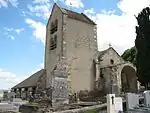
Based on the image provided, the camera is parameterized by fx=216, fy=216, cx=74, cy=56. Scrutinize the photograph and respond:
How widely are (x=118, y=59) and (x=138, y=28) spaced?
43.1ft

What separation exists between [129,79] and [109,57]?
4.60 metres

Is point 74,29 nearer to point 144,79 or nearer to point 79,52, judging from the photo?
point 79,52

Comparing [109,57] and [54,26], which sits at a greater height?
[54,26]

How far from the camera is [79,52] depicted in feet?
99.8

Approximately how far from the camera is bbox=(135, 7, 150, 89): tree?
2161 centimetres

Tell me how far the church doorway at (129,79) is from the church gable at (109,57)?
214 cm

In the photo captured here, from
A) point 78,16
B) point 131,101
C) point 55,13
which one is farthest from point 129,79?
point 131,101

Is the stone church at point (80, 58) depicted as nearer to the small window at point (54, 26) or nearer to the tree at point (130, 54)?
the small window at point (54, 26)

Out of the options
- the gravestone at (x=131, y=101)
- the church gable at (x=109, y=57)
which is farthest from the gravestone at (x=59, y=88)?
the church gable at (x=109, y=57)

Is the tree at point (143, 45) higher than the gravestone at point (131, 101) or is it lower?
higher

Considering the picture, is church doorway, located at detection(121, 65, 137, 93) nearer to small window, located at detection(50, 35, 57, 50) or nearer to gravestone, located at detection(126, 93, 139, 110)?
small window, located at detection(50, 35, 57, 50)

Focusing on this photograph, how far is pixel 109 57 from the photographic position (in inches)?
1345

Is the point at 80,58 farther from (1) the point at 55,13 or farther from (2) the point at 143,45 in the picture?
(2) the point at 143,45

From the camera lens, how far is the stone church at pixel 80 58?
29016 mm
